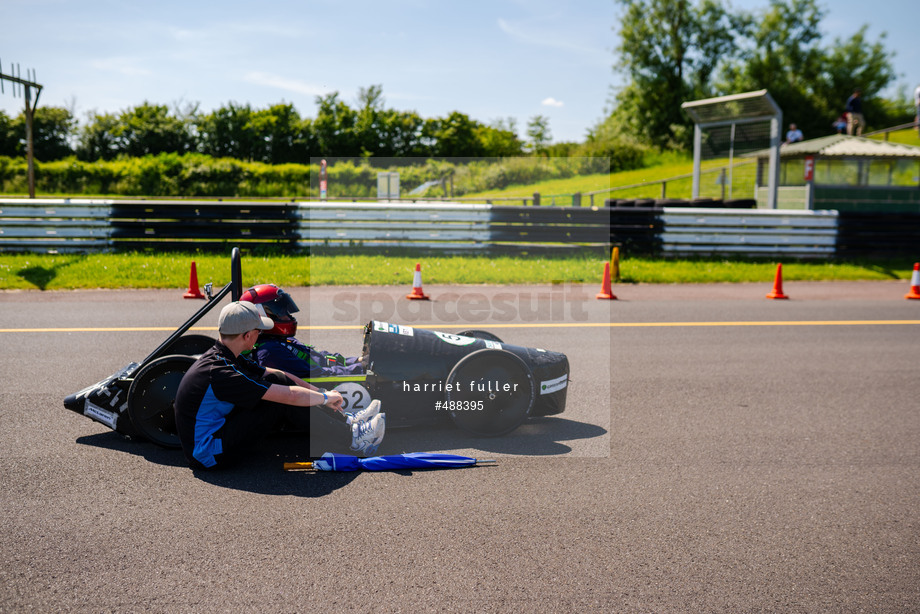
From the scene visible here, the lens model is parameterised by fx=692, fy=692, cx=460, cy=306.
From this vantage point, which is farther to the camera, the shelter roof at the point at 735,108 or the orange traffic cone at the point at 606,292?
the shelter roof at the point at 735,108

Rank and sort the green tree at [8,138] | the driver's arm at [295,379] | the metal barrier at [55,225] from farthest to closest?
the green tree at [8,138] → the metal barrier at [55,225] → the driver's arm at [295,379]

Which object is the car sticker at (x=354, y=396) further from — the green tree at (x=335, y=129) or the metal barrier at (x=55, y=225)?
the green tree at (x=335, y=129)

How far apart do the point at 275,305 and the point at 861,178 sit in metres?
21.3

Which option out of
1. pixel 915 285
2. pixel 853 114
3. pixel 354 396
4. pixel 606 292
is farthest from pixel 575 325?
pixel 853 114

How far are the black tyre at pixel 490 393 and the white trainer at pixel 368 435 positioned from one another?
1.86 ft

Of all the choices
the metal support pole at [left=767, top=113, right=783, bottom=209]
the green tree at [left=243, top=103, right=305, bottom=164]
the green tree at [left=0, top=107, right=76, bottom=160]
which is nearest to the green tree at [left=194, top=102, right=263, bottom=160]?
the green tree at [left=243, top=103, right=305, bottom=164]

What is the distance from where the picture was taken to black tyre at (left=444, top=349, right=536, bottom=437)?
493cm

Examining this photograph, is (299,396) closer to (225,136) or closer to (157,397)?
(157,397)

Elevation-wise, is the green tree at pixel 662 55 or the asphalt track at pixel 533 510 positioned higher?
the green tree at pixel 662 55

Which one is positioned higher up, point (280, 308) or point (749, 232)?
point (749, 232)

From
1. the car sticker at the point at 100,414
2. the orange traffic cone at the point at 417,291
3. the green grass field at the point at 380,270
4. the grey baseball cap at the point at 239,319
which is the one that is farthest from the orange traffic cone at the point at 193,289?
the grey baseball cap at the point at 239,319

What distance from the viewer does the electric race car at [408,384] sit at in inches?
183

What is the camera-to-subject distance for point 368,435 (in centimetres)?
459

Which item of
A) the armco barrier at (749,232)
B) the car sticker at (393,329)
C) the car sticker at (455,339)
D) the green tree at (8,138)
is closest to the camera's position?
the car sticker at (393,329)
